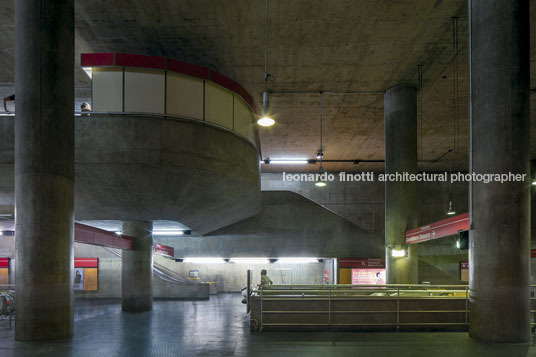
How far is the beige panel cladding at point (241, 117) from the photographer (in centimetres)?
1567

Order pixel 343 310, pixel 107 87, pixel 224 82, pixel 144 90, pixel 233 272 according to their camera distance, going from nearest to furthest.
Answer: pixel 343 310 < pixel 107 87 < pixel 144 90 < pixel 224 82 < pixel 233 272

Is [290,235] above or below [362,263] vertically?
above

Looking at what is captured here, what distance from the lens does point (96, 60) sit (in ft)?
43.2

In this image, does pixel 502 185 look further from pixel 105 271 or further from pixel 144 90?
pixel 105 271

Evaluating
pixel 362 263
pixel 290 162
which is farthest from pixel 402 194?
pixel 290 162

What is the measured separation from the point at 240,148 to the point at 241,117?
4.04ft

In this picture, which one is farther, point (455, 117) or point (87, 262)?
point (87, 262)

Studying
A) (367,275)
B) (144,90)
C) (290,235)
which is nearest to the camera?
(144,90)

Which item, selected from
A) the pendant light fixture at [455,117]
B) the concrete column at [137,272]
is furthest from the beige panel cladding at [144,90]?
the pendant light fixture at [455,117]

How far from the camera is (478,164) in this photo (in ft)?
35.2

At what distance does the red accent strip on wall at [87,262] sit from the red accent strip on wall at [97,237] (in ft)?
31.3

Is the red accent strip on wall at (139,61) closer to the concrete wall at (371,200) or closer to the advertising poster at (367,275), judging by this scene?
the advertising poster at (367,275)

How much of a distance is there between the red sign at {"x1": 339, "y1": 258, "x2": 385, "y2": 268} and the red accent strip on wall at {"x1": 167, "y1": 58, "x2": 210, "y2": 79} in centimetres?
1698

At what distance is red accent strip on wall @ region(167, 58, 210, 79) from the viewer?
1372 centimetres
